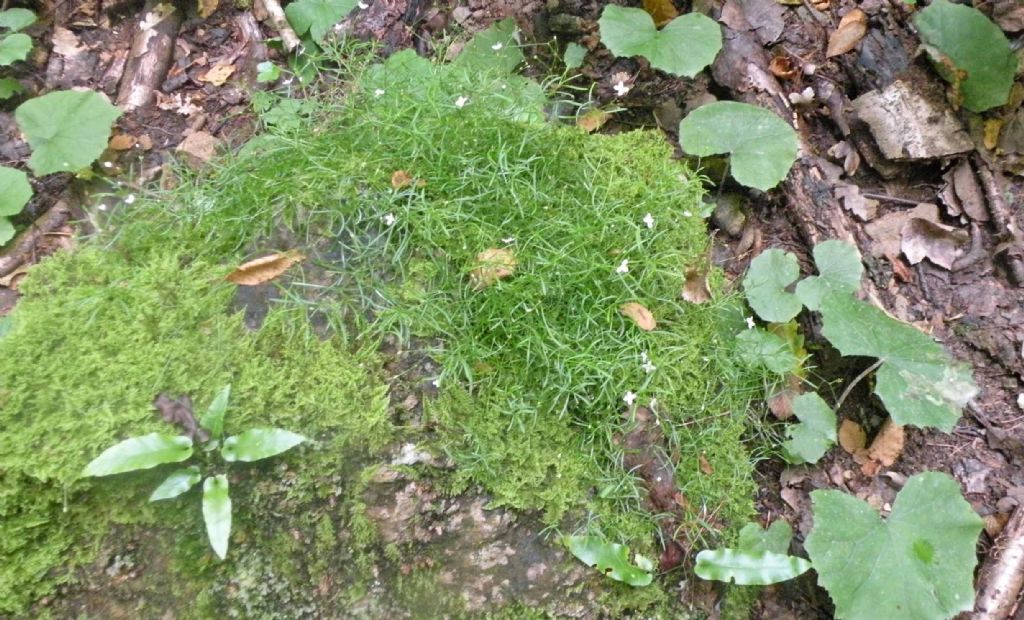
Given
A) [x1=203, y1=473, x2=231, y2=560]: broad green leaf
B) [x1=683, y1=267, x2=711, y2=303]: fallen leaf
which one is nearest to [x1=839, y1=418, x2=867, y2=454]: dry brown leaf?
[x1=683, y1=267, x2=711, y2=303]: fallen leaf

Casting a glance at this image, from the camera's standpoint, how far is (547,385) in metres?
2.27

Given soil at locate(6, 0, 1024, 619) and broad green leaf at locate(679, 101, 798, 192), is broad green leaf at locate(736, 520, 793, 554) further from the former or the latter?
broad green leaf at locate(679, 101, 798, 192)

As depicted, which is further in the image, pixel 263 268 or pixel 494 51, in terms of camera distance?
pixel 494 51

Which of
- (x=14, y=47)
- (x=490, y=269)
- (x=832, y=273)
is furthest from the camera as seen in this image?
(x=14, y=47)

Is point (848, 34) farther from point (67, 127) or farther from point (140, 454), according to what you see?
point (67, 127)

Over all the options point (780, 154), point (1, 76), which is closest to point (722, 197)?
point (780, 154)

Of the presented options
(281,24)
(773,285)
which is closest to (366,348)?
(773,285)

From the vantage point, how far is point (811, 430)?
8.29ft

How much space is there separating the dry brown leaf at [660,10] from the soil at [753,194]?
0.12 meters

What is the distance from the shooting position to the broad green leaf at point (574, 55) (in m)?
3.22

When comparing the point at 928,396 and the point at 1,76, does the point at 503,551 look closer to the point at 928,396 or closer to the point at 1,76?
the point at 928,396

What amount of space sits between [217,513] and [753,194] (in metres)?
2.45

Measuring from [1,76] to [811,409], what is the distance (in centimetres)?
403

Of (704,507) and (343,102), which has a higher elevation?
(343,102)
